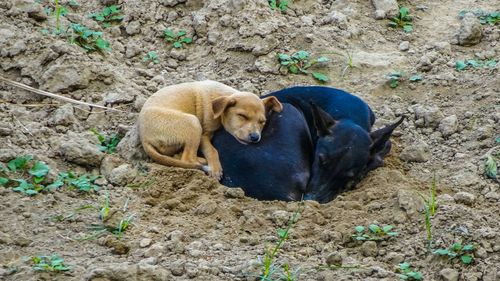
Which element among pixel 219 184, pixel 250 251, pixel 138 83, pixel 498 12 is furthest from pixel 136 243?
pixel 498 12

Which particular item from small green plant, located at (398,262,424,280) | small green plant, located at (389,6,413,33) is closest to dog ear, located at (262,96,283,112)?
small green plant, located at (398,262,424,280)

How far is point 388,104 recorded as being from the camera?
845 cm

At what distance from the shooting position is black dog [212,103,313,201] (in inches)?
279

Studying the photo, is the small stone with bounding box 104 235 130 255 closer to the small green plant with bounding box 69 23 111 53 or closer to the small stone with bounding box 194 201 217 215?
the small stone with bounding box 194 201 217 215

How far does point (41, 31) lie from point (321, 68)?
2556 millimetres

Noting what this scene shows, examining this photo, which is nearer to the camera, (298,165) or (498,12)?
(298,165)

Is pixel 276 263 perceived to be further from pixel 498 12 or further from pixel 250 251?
pixel 498 12

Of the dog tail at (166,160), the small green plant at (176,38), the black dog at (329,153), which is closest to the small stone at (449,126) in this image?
the black dog at (329,153)

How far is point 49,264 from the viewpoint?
5582mm

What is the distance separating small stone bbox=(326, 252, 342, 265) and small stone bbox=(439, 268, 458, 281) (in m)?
0.62

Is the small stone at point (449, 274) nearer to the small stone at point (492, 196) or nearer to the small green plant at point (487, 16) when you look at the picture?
the small stone at point (492, 196)

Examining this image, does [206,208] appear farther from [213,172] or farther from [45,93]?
[45,93]

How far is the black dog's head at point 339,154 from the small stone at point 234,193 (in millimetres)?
517

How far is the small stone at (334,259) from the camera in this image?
19.2 ft
